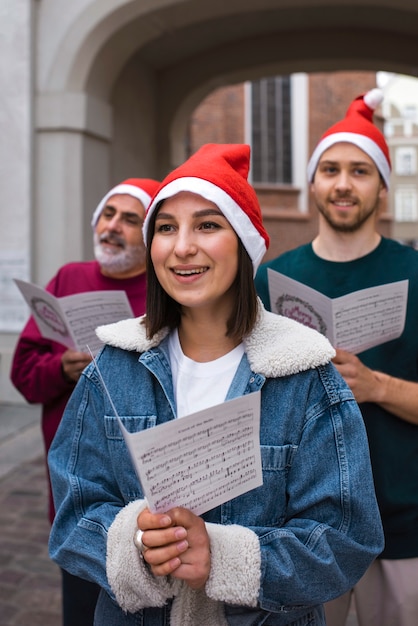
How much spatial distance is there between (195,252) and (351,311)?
62cm

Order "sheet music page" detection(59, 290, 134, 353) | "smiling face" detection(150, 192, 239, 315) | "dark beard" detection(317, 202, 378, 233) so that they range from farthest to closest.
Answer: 1. "sheet music page" detection(59, 290, 134, 353)
2. "dark beard" detection(317, 202, 378, 233)
3. "smiling face" detection(150, 192, 239, 315)

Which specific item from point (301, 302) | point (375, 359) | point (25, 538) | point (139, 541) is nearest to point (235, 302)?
point (301, 302)

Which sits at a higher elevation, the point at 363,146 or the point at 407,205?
the point at 407,205

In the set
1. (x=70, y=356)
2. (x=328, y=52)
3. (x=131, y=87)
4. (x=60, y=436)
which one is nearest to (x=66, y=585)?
(x=70, y=356)

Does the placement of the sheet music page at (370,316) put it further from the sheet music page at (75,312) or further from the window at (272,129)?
the window at (272,129)

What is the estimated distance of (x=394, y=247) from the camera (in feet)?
7.39

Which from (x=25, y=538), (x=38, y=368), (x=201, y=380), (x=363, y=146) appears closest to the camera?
(x=201, y=380)

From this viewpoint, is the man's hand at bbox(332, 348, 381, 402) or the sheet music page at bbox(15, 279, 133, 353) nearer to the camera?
the man's hand at bbox(332, 348, 381, 402)

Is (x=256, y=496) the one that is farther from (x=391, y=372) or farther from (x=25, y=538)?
(x=25, y=538)

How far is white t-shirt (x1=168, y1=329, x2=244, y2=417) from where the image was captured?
1588mm

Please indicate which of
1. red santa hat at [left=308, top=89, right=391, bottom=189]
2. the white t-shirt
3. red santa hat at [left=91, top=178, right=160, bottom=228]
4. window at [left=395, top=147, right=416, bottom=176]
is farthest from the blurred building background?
window at [left=395, top=147, right=416, bottom=176]

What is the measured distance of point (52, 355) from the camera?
2715mm

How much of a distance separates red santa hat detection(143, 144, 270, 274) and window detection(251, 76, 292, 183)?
21.1 meters

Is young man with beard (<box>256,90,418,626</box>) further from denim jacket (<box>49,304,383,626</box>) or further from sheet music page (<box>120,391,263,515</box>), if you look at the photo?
sheet music page (<box>120,391,263,515</box>)
